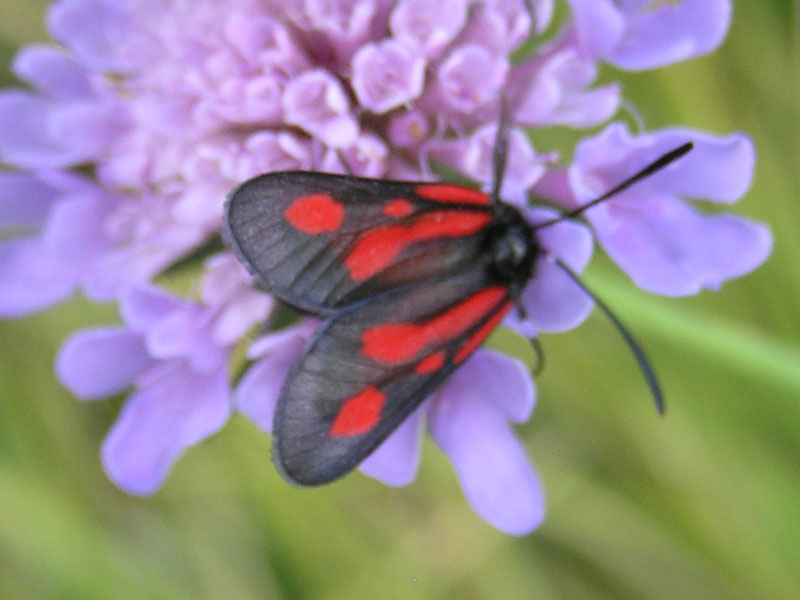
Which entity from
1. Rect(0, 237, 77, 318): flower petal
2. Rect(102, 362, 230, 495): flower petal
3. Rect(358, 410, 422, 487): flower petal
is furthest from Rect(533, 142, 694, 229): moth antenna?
Rect(0, 237, 77, 318): flower petal

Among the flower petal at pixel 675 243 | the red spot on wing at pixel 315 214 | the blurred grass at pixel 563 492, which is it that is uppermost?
the red spot on wing at pixel 315 214

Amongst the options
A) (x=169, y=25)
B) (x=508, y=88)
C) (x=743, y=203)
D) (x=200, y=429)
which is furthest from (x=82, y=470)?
(x=743, y=203)

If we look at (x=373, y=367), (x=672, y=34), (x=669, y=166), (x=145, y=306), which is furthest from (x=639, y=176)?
(x=145, y=306)

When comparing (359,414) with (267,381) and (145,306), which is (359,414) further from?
(145,306)

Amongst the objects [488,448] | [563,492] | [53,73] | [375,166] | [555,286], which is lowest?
[563,492]

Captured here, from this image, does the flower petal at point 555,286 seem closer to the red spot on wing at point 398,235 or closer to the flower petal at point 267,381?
the red spot on wing at point 398,235

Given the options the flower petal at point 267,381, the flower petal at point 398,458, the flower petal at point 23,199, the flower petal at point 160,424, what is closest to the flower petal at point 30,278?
the flower petal at point 23,199
